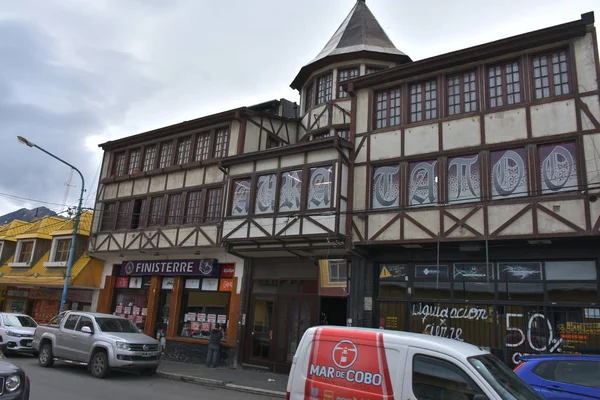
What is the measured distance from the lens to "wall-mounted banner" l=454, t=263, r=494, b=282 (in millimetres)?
12881

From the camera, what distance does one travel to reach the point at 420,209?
13531mm

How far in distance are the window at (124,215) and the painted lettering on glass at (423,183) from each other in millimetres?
13847

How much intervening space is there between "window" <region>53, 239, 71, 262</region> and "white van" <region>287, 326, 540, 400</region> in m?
22.2

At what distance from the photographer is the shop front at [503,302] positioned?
1156 centimetres

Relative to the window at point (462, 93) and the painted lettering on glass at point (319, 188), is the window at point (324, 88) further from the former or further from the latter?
the window at point (462, 93)

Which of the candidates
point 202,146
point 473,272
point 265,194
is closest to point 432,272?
point 473,272

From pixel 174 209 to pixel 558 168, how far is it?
14.9 m

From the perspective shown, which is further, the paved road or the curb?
the curb

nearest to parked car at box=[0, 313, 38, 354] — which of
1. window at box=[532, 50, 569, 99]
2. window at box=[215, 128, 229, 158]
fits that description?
window at box=[215, 128, 229, 158]

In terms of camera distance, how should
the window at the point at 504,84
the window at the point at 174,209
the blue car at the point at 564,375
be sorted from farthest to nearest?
the window at the point at 174,209
the window at the point at 504,84
the blue car at the point at 564,375

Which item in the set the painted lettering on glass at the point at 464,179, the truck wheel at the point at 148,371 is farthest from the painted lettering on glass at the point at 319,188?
the truck wheel at the point at 148,371

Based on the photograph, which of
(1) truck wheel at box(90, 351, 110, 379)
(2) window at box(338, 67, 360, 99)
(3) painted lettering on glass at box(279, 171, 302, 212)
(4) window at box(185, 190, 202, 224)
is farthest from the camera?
(4) window at box(185, 190, 202, 224)

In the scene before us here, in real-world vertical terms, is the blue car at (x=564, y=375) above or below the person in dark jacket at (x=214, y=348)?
above

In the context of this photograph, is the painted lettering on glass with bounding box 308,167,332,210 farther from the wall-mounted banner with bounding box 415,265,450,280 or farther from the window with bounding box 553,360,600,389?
the window with bounding box 553,360,600,389
